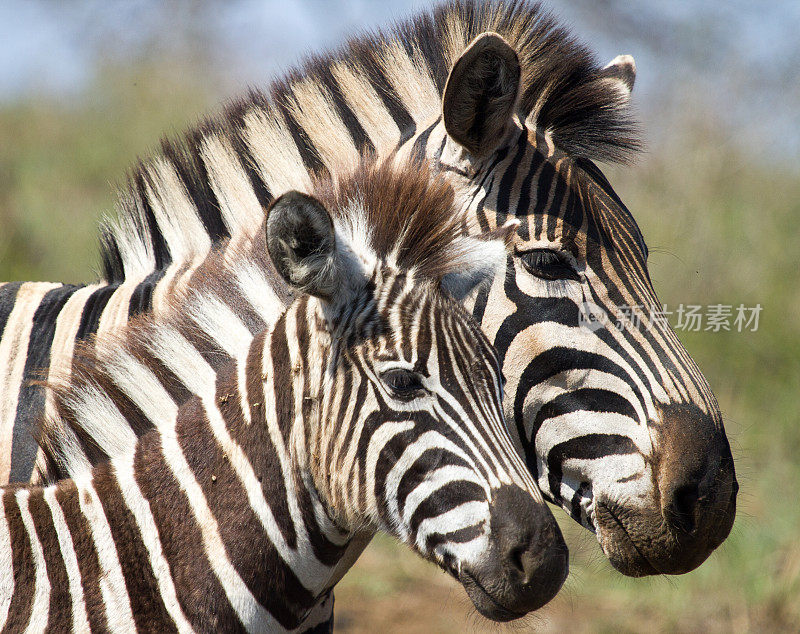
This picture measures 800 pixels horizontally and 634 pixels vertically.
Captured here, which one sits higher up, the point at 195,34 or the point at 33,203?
the point at 195,34

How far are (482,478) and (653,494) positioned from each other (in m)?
1.03

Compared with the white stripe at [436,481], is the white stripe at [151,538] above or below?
above

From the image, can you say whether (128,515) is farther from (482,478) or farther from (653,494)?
(653,494)

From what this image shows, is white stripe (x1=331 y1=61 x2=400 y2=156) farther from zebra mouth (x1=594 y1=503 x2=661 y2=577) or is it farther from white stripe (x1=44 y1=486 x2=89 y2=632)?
white stripe (x1=44 y1=486 x2=89 y2=632)

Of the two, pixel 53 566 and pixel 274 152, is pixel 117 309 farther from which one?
pixel 53 566

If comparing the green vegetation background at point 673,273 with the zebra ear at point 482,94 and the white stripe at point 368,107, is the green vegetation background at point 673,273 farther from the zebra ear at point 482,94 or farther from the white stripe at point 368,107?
the zebra ear at point 482,94

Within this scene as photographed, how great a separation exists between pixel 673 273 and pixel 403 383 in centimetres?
908

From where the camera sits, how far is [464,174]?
11.8ft

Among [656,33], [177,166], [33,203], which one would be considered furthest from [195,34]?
[177,166]

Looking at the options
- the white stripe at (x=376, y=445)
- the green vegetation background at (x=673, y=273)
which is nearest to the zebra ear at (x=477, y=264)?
the white stripe at (x=376, y=445)

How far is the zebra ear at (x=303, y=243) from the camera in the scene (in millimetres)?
2480

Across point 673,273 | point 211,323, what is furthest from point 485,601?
point 673,273

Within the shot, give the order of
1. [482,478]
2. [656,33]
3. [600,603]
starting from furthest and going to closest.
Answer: [656,33]
[600,603]
[482,478]

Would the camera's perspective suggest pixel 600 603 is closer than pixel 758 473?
Yes
